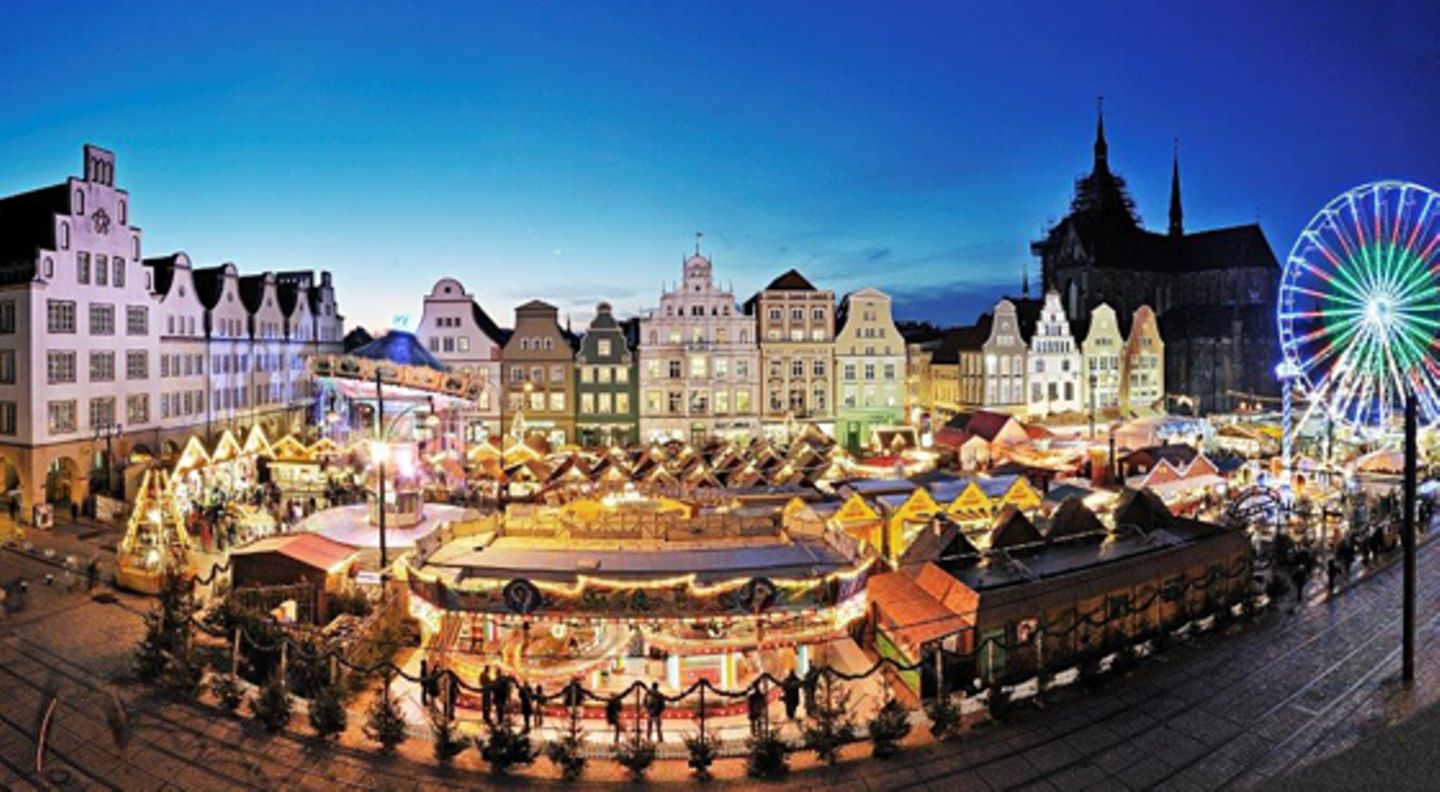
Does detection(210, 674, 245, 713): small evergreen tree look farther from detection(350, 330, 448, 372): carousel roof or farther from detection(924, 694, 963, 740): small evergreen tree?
detection(350, 330, 448, 372): carousel roof

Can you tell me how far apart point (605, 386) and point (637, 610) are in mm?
36692

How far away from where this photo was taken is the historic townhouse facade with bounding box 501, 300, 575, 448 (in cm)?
4997

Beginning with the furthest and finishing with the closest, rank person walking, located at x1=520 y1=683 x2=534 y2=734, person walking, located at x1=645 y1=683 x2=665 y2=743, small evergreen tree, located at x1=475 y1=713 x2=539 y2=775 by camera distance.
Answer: person walking, located at x1=520 y1=683 x2=534 y2=734
person walking, located at x1=645 y1=683 x2=665 y2=743
small evergreen tree, located at x1=475 y1=713 x2=539 y2=775

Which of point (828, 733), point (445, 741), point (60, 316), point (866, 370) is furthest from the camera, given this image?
point (866, 370)

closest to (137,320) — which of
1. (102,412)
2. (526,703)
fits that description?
(102,412)

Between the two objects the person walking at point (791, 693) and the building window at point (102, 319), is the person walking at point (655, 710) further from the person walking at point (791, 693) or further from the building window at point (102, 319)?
the building window at point (102, 319)

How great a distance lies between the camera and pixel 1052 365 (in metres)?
57.4

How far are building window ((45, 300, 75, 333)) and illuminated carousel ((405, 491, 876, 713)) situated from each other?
87.7 ft

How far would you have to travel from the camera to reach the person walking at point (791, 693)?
13.9m

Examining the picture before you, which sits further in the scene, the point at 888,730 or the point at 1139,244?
the point at 1139,244

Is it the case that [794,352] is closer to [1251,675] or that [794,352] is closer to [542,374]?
[542,374]

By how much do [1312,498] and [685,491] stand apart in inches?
1001

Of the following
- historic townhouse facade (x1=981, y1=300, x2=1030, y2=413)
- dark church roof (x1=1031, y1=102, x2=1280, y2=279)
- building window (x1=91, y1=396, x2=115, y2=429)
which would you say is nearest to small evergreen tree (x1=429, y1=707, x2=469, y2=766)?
building window (x1=91, y1=396, x2=115, y2=429)

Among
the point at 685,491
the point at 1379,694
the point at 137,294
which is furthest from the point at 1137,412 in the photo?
the point at 137,294
